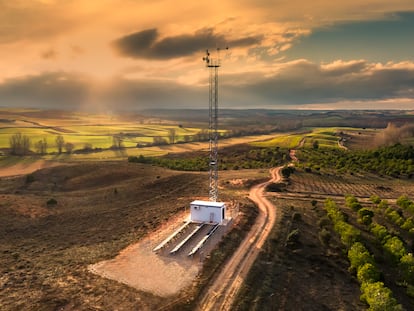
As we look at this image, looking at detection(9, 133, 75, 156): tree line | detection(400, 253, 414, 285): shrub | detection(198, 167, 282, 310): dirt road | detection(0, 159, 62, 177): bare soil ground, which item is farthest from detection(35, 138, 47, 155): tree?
detection(400, 253, 414, 285): shrub

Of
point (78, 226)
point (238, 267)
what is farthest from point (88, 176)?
point (238, 267)

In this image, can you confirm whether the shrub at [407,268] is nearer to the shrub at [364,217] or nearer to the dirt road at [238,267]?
the shrub at [364,217]

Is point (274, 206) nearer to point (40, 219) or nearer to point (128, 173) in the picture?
point (40, 219)

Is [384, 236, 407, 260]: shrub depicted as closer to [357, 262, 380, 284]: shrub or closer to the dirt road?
[357, 262, 380, 284]: shrub

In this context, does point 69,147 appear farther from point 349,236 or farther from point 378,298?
point 378,298

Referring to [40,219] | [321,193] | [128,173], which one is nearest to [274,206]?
[321,193]

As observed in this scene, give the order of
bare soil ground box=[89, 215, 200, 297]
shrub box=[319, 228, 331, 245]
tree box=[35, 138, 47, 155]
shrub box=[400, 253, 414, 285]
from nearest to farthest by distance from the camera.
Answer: bare soil ground box=[89, 215, 200, 297] < shrub box=[400, 253, 414, 285] < shrub box=[319, 228, 331, 245] < tree box=[35, 138, 47, 155]

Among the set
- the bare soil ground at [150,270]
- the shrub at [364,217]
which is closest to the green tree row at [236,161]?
the shrub at [364,217]
